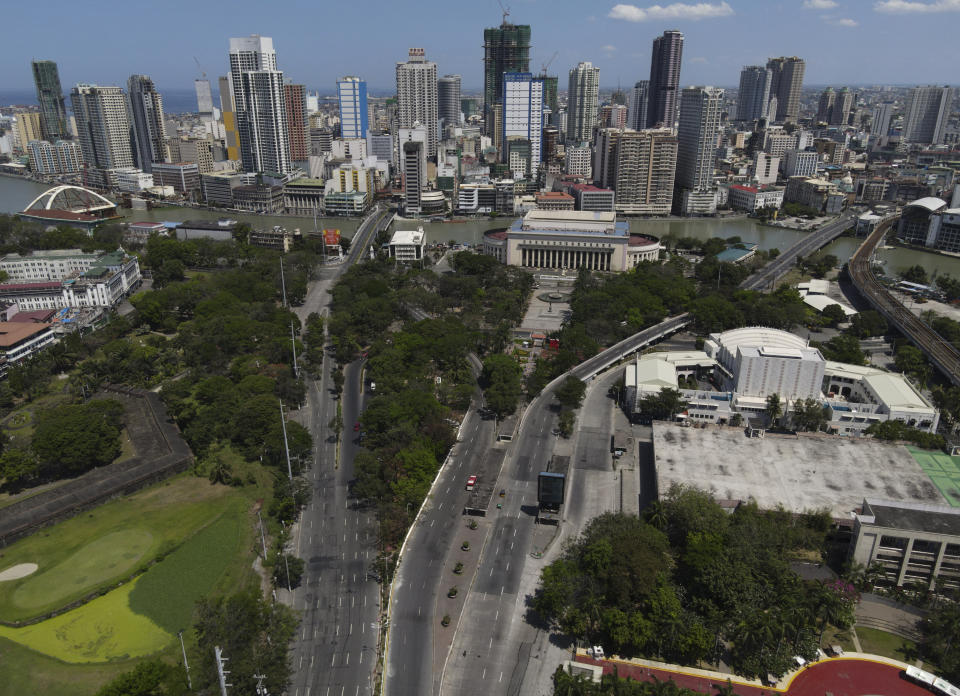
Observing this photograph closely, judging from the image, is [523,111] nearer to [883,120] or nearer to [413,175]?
[413,175]

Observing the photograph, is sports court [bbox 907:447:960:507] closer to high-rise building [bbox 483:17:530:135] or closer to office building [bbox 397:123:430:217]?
office building [bbox 397:123:430:217]

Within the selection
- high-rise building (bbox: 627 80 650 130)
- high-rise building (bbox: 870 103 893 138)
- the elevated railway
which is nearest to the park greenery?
the elevated railway

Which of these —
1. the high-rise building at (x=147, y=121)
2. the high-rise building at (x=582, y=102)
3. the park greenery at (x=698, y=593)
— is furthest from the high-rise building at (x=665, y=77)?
the park greenery at (x=698, y=593)

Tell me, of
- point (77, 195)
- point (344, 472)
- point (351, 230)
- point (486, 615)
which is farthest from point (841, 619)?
point (77, 195)

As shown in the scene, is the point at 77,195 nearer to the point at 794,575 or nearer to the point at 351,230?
the point at 351,230

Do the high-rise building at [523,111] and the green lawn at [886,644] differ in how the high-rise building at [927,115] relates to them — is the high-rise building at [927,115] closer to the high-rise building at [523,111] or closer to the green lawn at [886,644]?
the high-rise building at [523,111]

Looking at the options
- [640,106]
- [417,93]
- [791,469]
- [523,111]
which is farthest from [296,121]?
[791,469]
